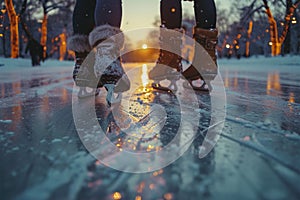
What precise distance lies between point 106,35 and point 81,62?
0.37 metres

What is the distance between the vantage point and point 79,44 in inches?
72.2

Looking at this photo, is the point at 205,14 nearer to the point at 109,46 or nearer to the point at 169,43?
the point at 169,43

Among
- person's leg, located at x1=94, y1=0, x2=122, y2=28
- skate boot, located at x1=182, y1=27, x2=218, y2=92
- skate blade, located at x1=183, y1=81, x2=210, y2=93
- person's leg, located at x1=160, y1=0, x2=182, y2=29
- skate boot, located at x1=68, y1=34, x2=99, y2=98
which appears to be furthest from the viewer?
person's leg, located at x1=160, y1=0, x2=182, y2=29

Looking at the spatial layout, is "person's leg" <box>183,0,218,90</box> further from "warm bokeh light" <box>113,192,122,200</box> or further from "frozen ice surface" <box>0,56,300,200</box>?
"warm bokeh light" <box>113,192,122,200</box>

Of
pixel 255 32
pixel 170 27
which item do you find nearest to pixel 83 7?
pixel 170 27

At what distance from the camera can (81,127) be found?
958 mm

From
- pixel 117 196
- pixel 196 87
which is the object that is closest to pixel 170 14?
pixel 196 87

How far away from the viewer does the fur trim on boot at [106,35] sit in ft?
5.00

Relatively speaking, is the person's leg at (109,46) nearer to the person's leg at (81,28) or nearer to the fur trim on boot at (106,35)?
the fur trim on boot at (106,35)

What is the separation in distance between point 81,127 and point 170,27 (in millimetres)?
1604

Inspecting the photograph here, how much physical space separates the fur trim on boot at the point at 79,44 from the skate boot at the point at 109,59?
26cm

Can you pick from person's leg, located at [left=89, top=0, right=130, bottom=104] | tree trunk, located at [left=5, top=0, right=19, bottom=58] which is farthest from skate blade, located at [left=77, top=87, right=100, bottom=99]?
tree trunk, located at [left=5, top=0, right=19, bottom=58]

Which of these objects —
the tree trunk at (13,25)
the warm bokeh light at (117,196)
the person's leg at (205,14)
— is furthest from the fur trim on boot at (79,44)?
the tree trunk at (13,25)

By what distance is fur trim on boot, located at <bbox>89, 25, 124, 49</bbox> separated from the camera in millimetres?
1524
